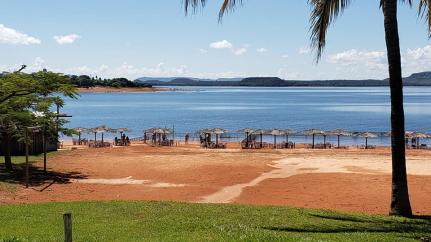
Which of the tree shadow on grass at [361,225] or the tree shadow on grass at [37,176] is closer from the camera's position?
the tree shadow on grass at [361,225]

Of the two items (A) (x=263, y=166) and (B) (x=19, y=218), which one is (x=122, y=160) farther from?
(B) (x=19, y=218)

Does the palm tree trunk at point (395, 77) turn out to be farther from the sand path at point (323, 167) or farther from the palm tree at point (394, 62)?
the sand path at point (323, 167)

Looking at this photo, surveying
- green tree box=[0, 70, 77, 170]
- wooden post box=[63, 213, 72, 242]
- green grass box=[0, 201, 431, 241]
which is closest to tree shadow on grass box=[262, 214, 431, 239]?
green grass box=[0, 201, 431, 241]

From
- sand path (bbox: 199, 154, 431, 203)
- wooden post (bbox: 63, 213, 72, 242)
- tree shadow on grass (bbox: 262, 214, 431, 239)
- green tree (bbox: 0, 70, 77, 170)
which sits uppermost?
green tree (bbox: 0, 70, 77, 170)

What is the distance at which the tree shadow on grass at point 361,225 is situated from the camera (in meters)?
12.1

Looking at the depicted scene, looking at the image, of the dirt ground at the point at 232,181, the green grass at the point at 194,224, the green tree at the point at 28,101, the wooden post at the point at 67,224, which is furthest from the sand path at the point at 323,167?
the wooden post at the point at 67,224

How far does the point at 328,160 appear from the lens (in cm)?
3850

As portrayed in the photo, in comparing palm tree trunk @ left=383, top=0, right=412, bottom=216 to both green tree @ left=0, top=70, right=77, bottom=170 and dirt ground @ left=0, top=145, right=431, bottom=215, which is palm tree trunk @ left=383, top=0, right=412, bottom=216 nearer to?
dirt ground @ left=0, top=145, right=431, bottom=215

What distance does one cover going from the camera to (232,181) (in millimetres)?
28016

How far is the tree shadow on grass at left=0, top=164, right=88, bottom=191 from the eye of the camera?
26.6m

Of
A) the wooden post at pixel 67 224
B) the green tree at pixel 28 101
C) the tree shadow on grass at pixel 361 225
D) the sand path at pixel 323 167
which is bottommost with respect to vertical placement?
the sand path at pixel 323 167

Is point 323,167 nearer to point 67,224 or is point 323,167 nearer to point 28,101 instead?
point 28,101

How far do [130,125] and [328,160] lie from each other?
58.5 m

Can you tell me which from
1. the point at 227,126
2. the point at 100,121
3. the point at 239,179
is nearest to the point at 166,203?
the point at 239,179
